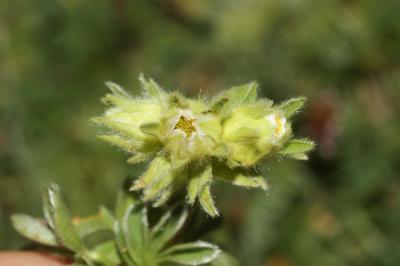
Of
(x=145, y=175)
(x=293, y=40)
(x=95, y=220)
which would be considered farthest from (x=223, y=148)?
(x=293, y=40)

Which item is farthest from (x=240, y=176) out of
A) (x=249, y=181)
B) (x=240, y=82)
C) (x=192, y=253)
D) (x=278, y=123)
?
(x=240, y=82)

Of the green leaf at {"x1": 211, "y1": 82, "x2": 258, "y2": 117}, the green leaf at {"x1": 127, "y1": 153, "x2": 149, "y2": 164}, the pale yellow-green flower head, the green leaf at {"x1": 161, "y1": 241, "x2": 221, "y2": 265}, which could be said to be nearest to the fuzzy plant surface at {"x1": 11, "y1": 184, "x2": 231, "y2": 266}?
the green leaf at {"x1": 161, "y1": 241, "x2": 221, "y2": 265}

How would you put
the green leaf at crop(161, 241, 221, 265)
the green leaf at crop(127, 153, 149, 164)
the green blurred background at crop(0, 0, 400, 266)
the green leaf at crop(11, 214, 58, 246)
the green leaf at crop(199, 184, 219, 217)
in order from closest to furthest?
the green leaf at crop(199, 184, 219, 217)
the green leaf at crop(127, 153, 149, 164)
the green leaf at crop(161, 241, 221, 265)
the green leaf at crop(11, 214, 58, 246)
the green blurred background at crop(0, 0, 400, 266)

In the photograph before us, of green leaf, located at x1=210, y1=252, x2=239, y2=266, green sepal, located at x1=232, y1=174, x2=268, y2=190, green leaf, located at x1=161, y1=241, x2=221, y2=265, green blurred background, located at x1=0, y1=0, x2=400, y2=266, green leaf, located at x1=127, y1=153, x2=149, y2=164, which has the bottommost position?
green leaf, located at x1=161, y1=241, x2=221, y2=265

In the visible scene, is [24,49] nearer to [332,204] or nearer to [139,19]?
[139,19]

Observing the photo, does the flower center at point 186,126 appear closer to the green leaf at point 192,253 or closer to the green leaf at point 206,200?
the green leaf at point 206,200

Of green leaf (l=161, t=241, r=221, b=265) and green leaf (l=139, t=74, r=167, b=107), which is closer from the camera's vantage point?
green leaf (l=139, t=74, r=167, b=107)

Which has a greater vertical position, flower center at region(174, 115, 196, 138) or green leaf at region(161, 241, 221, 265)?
flower center at region(174, 115, 196, 138)

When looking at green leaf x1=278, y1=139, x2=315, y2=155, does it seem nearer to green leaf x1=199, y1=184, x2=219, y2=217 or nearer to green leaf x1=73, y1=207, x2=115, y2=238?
green leaf x1=199, y1=184, x2=219, y2=217
